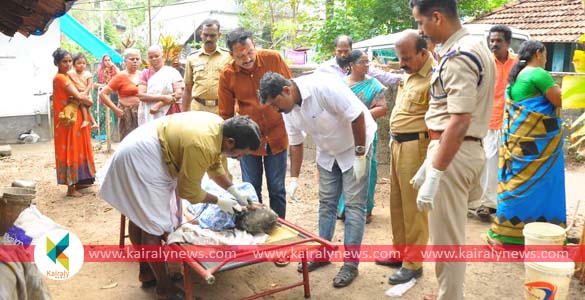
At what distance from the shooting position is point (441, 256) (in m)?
2.71

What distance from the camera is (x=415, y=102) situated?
339 cm

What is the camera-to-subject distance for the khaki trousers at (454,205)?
→ 103 inches

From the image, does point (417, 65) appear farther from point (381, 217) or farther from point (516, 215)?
point (381, 217)

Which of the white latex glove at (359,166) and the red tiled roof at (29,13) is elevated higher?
the red tiled roof at (29,13)

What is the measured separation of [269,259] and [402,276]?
3.77 ft

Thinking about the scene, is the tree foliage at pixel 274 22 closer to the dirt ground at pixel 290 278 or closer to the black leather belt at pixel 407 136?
the dirt ground at pixel 290 278

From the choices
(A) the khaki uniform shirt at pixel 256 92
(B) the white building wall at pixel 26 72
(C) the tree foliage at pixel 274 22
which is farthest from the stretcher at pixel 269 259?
(C) the tree foliage at pixel 274 22

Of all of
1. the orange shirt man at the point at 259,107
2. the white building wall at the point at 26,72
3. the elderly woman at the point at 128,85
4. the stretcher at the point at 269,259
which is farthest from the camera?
the white building wall at the point at 26,72

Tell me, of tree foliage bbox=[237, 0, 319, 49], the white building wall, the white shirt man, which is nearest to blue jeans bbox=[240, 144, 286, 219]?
the white shirt man

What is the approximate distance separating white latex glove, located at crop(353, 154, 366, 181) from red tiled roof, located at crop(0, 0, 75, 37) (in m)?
2.03

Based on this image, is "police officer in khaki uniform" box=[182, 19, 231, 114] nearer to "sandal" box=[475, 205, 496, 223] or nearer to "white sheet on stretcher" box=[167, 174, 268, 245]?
"white sheet on stretcher" box=[167, 174, 268, 245]

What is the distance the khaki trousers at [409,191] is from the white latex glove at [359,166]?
285 millimetres

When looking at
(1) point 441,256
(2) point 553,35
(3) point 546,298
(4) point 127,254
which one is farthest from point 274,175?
(2) point 553,35

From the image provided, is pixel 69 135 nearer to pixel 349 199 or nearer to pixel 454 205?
pixel 349 199
